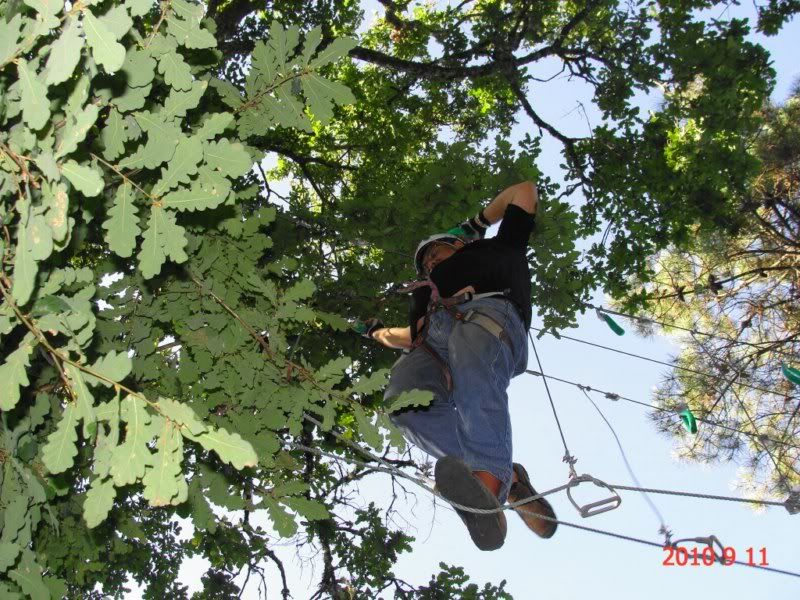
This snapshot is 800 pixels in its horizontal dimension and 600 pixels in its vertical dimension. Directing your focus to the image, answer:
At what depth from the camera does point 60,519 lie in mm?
3607

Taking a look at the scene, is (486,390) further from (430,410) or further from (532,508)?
(532,508)

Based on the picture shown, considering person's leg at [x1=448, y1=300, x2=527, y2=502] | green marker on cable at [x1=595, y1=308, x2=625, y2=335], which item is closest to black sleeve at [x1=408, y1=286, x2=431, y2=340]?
person's leg at [x1=448, y1=300, x2=527, y2=502]

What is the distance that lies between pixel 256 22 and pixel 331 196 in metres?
2.09

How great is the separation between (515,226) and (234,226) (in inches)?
63.0

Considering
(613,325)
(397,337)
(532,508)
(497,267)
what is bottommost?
(532,508)

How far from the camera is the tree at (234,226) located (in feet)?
6.24

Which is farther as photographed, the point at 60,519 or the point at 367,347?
the point at 367,347

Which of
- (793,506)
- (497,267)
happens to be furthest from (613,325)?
(793,506)

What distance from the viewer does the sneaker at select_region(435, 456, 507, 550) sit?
315cm

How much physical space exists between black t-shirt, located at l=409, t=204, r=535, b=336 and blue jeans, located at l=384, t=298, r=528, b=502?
12 cm

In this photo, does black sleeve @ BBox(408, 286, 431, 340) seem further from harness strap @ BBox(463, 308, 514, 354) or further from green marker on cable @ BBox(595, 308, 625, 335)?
green marker on cable @ BBox(595, 308, 625, 335)

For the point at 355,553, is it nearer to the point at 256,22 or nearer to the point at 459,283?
the point at 459,283

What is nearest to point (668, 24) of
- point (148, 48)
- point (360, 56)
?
point (360, 56)

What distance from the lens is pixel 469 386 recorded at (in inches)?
139
